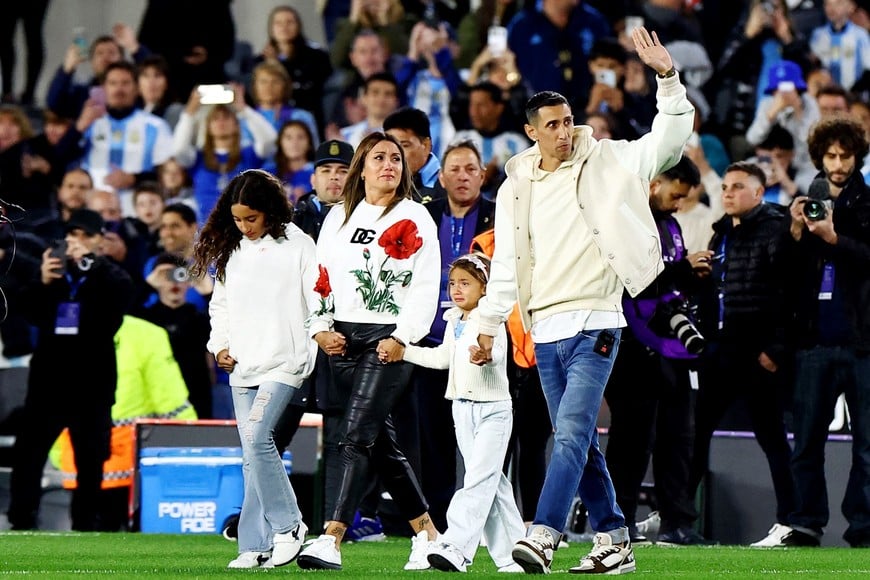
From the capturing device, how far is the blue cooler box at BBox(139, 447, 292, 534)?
1195 centimetres

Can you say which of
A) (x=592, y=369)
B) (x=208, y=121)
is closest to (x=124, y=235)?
(x=208, y=121)

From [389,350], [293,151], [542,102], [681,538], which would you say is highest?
[293,151]

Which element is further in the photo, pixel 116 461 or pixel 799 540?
pixel 116 461

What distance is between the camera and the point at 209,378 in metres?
14.3

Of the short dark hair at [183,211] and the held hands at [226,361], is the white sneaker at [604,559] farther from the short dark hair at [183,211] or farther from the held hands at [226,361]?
the short dark hair at [183,211]

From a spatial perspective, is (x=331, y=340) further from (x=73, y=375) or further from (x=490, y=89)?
Answer: (x=490, y=89)

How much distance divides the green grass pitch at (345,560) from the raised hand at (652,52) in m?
2.35

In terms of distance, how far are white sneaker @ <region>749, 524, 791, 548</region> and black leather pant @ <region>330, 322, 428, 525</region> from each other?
3207 mm

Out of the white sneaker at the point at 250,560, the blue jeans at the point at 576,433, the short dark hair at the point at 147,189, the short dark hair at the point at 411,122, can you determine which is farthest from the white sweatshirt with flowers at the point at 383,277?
the short dark hair at the point at 147,189

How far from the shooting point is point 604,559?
7969 millimetres

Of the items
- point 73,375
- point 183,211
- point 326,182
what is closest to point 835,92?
point 183,211

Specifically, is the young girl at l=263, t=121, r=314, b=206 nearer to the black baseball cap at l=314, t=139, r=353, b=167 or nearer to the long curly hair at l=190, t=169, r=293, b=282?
the black baseball cap at l=314, t=139, r=353, b=167

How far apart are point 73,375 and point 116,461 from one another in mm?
964

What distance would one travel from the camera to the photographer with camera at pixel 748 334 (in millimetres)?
11016
